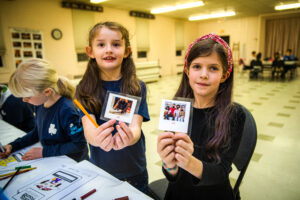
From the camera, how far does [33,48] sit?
574 cm

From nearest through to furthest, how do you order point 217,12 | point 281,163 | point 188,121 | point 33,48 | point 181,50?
point 188,121 → point 281,163 → point 33,48 → point 217,12 → point 181,50

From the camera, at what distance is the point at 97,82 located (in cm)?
111

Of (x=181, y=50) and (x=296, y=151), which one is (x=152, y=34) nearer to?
(x=181, y=50)

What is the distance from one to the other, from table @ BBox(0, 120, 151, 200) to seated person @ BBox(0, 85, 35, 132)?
1064 millimetres

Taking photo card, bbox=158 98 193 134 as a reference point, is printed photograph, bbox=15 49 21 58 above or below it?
above

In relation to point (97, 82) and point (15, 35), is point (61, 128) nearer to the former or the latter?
point (97, 82)

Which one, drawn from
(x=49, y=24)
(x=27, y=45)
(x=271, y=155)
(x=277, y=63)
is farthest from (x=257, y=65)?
(x=27, y=45)

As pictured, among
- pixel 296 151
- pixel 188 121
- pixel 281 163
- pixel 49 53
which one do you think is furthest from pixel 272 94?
pixel 49 53

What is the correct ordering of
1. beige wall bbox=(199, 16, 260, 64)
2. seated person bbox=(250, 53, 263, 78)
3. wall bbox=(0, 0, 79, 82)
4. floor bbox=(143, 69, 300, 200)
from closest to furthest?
1. floor bbox=(143, 69, 300, 200)
2. wall bbox=(0, 0, 79, 82)
3. seated person bbox=(250, 53, 263, 78)
4. beige wall bbox=(199, 16, 260, 64)

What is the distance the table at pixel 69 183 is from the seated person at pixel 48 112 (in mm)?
152

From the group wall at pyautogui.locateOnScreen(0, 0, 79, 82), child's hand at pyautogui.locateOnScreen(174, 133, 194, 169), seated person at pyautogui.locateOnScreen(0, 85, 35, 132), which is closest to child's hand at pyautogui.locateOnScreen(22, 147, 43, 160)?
child's hand at pyautogui.locateOnScreen(174, 133, 194, 169)

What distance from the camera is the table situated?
32.5 inches

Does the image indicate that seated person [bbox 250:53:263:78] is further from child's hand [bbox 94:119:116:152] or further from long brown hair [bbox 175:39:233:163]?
child's hand [bbox 94:119:116:152]

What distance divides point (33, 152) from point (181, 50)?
11201 mm
